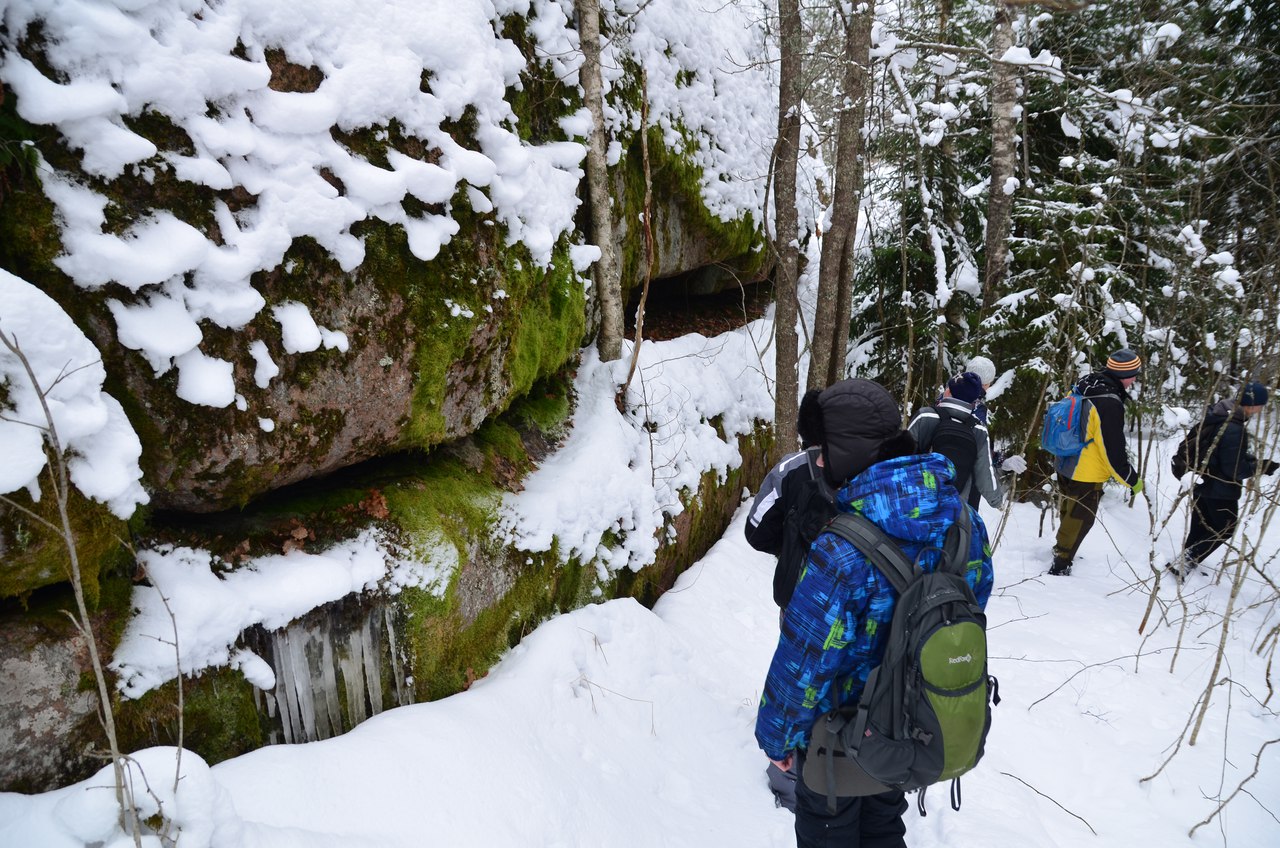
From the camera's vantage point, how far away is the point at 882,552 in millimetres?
2264

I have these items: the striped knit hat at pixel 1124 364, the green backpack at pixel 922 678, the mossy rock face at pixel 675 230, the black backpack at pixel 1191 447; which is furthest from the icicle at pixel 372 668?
the black backpack at pixel 1191 447

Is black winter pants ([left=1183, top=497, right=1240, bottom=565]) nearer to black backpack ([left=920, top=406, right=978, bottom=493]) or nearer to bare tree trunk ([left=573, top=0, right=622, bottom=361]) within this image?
black backpack ([left=920, top=406, right=978, bottom=493])

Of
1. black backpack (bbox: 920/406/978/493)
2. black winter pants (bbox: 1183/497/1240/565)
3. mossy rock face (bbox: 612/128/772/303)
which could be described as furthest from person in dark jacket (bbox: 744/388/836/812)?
black winter pants (bbox: 1183/497/1240/565)

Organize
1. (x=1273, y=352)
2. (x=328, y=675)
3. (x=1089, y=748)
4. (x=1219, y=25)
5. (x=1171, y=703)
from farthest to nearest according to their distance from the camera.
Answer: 1. (x=1219, y=25)
2. (x=1273, y=352)
3. (x=1171, y=703)
4. (x=1089, y=748)
5. (x=328, y=675)

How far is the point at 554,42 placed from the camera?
16.4ft

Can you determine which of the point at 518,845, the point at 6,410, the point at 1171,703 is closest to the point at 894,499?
the point at 518,845

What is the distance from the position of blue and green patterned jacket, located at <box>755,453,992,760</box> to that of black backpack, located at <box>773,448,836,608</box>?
354 millimetres

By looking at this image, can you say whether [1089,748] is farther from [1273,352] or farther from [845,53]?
[845,53]

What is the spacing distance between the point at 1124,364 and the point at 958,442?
2.44 metres

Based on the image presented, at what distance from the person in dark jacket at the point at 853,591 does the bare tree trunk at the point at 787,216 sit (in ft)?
15.7

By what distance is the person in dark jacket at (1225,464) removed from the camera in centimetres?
574

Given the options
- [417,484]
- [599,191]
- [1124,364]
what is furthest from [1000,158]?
[417,484]

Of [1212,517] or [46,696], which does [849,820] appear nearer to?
[46,696]

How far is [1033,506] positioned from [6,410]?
10.8m
